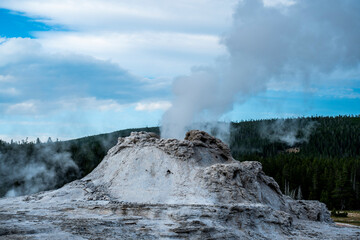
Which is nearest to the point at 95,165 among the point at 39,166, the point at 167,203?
the point at 39,166

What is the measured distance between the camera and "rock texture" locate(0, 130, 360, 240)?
1719cm

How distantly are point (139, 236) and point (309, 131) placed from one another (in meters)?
95.2

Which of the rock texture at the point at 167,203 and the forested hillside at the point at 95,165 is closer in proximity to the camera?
the rock texture at the point at 167,203

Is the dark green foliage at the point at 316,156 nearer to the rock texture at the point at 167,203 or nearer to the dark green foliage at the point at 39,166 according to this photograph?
the dark green foliage at the point at 39,166

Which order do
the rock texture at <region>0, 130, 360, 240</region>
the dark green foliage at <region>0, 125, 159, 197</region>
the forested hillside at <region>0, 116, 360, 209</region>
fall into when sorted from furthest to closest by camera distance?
1. the forested hillside at <region>0, 116, 360, 209</region>
2. the dark green foliage at <region>0, 125, 159, 197</region>
3. the rock texture at <region>0, 130, 360, 240</region>

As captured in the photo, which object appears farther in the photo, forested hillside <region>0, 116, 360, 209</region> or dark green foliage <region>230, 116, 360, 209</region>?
dark green foliage <region>230, 116, 360, 209</region>

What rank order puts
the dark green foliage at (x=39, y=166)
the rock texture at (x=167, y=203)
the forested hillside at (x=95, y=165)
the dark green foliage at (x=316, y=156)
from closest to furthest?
the rock texture at (x=167, y=203), the dark green foliage at (x=39, y=166), the forested hillside at (x=95, y=165), the dark green foliage at (x=316, y=156)

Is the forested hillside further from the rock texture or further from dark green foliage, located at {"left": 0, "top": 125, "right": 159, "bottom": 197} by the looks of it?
the rock texture

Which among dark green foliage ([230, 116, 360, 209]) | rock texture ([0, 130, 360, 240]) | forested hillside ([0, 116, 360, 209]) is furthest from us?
dark green foliage ([230, 116, 360, 209])

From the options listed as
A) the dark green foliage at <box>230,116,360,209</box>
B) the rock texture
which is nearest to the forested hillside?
the dark green foliage at <box>230,116,360,209</box>

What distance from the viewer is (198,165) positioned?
23375mm

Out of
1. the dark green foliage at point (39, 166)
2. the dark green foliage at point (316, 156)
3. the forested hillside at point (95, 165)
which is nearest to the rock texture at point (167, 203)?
the dark green foliage at point (39, 166)

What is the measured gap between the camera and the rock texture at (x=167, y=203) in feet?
56.4

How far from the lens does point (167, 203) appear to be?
20.4m
